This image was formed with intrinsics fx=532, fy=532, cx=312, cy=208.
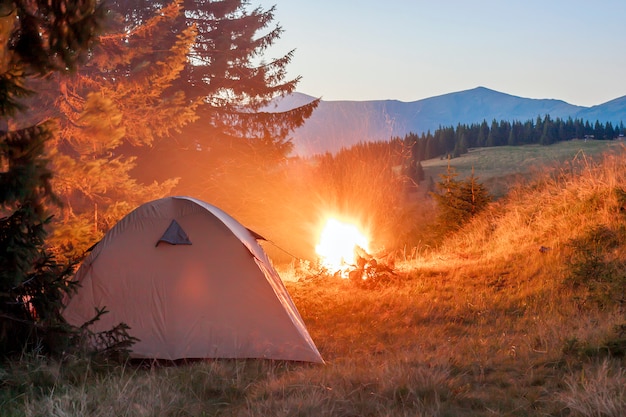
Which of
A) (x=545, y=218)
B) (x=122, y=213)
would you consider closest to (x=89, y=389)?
(x=122, y=213)

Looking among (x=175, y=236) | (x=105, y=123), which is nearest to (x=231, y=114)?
(x=105, y=123)

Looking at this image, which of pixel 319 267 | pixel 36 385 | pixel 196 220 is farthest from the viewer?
pixel 319 267

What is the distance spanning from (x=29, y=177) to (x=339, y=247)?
8018mm

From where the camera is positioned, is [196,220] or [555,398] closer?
[555,398]

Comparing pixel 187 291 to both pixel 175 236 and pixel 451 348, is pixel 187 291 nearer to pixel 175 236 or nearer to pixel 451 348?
pixel 175 236

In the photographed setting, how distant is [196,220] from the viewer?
677 cm

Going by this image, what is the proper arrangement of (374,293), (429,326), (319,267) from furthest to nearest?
(319,267), (374,293), (429,326)

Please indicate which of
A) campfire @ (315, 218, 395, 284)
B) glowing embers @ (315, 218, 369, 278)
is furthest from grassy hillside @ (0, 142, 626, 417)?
glowing embers @ (315, 218, 369, 278)

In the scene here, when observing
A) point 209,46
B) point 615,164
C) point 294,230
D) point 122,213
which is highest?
point 209,46

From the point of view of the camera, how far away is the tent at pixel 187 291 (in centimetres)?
615

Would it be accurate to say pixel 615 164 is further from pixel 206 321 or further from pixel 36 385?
pixel 36 385

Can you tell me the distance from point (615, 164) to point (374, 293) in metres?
7.26

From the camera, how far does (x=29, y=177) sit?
4.48m

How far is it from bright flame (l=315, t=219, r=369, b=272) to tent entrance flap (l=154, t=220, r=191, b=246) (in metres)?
4.92
